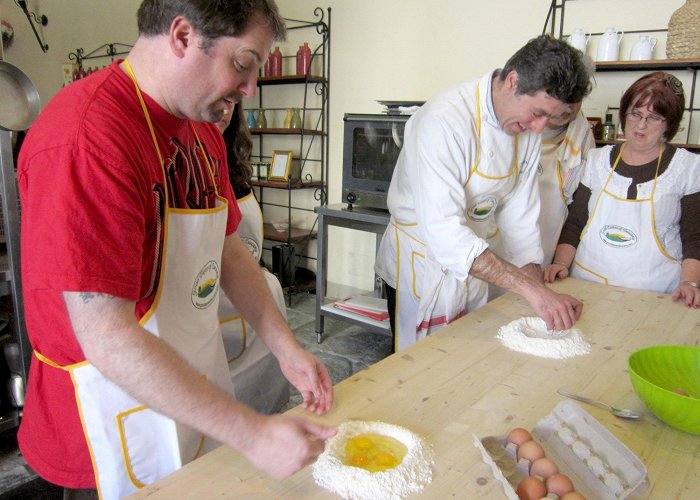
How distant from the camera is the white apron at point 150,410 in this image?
2.82ft

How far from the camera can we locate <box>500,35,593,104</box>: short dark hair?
1.38 meters

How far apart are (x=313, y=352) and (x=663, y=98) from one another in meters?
2.15

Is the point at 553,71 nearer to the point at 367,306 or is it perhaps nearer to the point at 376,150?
the point at 376,150

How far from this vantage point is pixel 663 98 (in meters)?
1.78

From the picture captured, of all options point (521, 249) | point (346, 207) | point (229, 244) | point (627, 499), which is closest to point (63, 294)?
point (229, 244)

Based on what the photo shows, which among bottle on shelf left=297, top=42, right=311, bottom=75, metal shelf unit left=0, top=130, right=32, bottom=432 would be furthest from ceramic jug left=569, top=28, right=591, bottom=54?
metal shelf unit left=0, top=130, right=32, bottom=432

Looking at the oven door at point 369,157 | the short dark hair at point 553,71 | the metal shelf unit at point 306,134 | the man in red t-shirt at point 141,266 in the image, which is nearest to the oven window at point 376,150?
the oven door at point 369,157

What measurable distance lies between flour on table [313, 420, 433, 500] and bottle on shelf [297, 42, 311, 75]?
10.6ft

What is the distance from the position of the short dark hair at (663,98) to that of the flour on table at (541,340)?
3.01 ft

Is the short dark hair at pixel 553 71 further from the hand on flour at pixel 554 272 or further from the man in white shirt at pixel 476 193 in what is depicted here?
the hand on flour at pixel 554 272

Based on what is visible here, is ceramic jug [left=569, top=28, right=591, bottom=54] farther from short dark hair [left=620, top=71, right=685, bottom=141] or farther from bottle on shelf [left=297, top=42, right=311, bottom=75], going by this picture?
bottle on shelf [left=297, top=42, right=311, bottom=75]

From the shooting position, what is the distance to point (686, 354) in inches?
42.3

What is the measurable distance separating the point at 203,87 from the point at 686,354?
105 cm

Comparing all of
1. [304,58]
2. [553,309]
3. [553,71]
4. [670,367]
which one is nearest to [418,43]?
[304,58]
